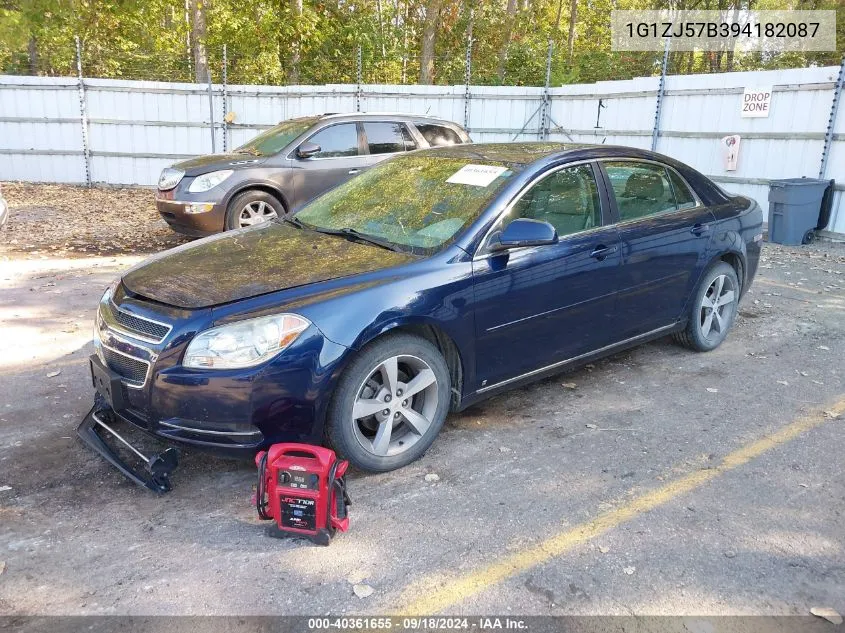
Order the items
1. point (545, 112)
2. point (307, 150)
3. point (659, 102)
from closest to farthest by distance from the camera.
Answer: point (307, 150) → point (659, 102) → point (545, 112)

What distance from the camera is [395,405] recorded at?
3555mm

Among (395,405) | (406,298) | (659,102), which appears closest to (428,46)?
(659,102)

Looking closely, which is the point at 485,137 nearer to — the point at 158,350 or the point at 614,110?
the point at 614,110

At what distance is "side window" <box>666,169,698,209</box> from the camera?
508 centimetres

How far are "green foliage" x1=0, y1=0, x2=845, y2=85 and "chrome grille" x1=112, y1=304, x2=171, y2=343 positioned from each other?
605 inches

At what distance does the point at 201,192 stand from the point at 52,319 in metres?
2.89

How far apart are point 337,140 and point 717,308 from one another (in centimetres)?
550

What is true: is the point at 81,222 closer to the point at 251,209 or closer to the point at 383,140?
the point at 251,209

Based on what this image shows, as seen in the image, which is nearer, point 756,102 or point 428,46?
point 756,102

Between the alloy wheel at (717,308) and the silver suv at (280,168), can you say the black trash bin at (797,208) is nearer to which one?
the silver suv at (280,168)

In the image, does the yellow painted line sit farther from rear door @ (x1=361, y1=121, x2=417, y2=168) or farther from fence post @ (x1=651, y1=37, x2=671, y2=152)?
fence post @ (x1=651, y1=37, x2=671, y2=152)

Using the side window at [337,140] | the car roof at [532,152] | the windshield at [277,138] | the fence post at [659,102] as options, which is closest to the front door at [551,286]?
the car roof at [532,152]

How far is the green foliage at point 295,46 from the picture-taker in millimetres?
19656

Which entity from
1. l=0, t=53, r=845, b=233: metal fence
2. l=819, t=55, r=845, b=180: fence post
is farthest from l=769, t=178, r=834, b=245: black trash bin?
l=0, t=53, r=845, b=233: metal fence
